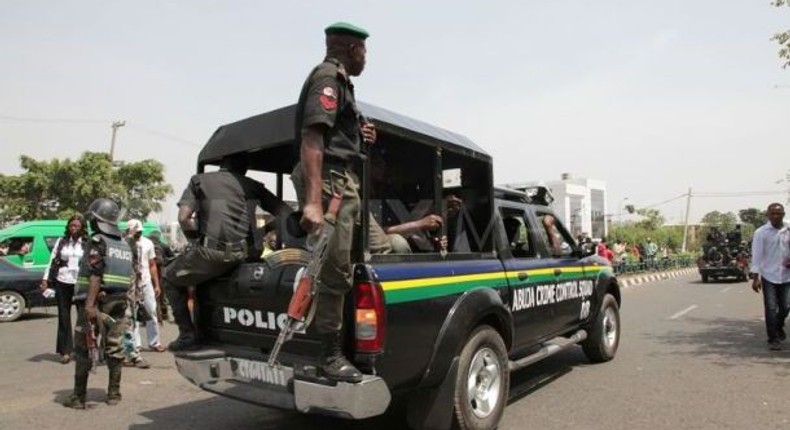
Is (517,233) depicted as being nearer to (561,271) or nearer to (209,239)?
(561,271)

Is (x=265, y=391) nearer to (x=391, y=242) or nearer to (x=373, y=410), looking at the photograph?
(x=373, y=410)

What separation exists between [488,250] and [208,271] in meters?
2.28

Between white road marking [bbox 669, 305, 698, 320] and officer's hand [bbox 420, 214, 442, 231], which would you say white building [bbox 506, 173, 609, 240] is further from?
officer's hand [bbox 420, 214, 442, 231]

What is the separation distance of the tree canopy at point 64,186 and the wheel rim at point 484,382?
27.3 m

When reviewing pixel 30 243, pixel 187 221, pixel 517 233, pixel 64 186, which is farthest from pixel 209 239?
pixel 64 186

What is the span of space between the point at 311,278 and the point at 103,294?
3.01 m

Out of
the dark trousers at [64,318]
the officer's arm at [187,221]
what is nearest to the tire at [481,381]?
the officer's arm at [187,221]

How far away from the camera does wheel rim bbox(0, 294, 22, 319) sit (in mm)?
12578

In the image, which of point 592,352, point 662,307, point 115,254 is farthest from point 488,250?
point 662,307

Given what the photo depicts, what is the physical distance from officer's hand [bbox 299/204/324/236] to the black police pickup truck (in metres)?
0.40

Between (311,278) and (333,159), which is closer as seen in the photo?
(311,278)

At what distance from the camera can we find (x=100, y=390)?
636cm

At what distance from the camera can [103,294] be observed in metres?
5.62

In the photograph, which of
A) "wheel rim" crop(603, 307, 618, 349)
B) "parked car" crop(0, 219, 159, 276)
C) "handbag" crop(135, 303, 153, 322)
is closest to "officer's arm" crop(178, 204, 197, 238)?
"handbag" crop(135, 303, 153, 322)
